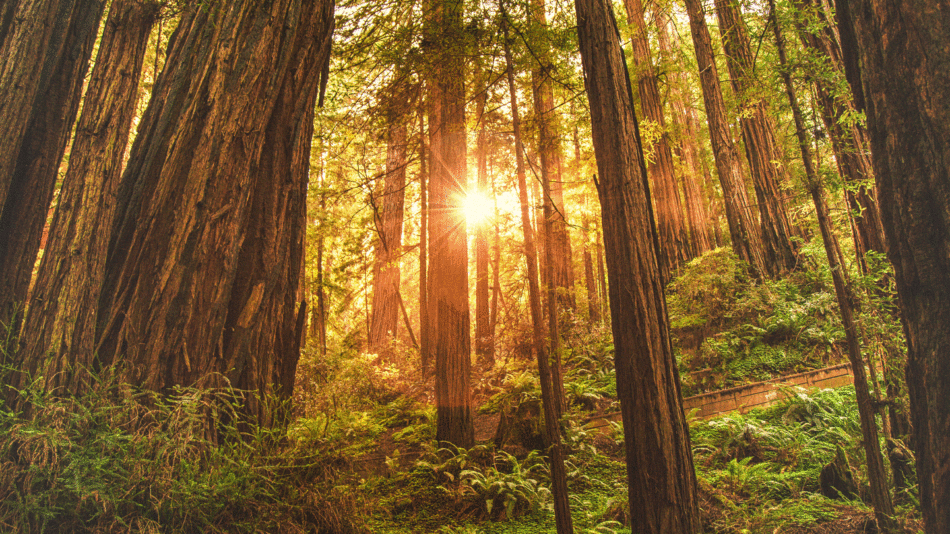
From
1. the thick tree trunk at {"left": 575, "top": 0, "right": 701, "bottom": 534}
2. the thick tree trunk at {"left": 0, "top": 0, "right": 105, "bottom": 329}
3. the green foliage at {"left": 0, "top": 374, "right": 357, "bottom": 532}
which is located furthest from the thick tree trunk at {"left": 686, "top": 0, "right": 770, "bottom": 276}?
the thick tree trunk at {"left": 0, "top": 0, "right": 105, "bottom": 329}

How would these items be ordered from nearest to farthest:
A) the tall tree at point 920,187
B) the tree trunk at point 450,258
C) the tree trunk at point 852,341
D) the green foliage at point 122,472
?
the tall tree at point 920,187, the green foliage at point 122,472, the tree trunk at point 852,341, the tree trunk at point 450,258

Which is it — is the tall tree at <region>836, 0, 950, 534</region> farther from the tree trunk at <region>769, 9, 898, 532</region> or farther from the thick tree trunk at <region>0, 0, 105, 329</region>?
the thick tree trunk at <region>0, 0, 105, 329</region>

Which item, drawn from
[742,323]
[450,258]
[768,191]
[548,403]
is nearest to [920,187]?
[548,403]

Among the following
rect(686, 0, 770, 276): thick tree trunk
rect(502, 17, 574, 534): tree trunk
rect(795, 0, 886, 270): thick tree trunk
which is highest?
rect(686, 0, 770, 276): thick tree trunk

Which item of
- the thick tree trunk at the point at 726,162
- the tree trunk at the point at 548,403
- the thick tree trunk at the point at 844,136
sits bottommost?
the tree trunk at the point at 548,403

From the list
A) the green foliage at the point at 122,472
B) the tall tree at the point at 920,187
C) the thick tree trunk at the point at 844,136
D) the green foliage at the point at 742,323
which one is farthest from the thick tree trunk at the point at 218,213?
the green foliage at the point at 742,323

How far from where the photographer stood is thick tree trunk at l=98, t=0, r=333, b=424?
3047mm

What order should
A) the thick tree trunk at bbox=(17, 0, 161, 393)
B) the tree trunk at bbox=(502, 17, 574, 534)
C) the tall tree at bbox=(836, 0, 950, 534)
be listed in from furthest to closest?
the tree trunk at bbox=(502, 17, 574, 534), the thick tree trunk at bbox=(17, 0, 161, 393), the tall tree at bbox=(836, 0, 950, 534)

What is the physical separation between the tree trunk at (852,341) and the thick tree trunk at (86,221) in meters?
5.17

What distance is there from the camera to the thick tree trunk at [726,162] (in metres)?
9.89

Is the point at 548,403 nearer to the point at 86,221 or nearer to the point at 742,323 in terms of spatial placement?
the point at 86,221

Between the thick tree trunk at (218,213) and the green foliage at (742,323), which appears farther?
the green foliage at (742,323)

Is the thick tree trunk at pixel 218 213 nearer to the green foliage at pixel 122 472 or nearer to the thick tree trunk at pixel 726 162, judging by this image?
the green foliage at pixel 122 472

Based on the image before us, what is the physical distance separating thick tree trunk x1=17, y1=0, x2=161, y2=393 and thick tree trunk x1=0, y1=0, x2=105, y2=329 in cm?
41
